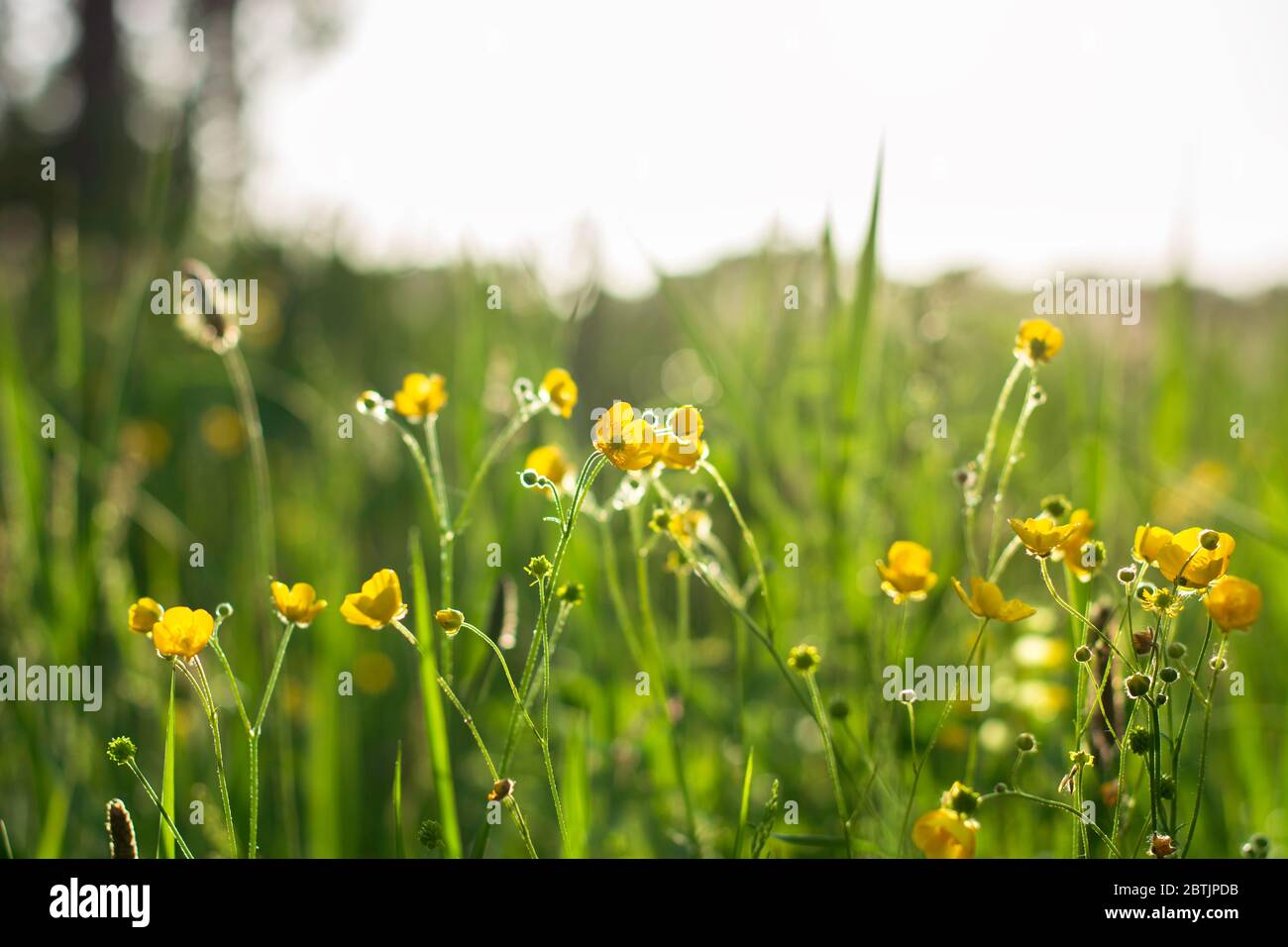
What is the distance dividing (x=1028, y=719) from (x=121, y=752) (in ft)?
4.13

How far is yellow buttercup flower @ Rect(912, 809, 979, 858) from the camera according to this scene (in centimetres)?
80

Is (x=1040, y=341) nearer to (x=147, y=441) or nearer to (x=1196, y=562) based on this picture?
(x=1196, y=562)

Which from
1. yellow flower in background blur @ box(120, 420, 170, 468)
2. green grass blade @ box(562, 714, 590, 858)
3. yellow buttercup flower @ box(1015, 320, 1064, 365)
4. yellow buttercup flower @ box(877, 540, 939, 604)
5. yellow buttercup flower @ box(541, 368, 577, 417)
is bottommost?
green grass blade @ box(562, 714, 590, 858)

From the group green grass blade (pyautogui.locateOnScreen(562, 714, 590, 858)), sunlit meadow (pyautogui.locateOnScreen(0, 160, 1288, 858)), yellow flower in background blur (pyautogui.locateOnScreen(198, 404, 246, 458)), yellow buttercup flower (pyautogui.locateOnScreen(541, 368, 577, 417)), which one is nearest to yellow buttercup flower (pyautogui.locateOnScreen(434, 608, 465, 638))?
sunlit meadow (pyautogui.locateOnScreen(0, 160, 1288, 858))

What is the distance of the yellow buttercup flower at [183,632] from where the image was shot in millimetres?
780

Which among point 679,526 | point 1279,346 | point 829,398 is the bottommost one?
point 679,526

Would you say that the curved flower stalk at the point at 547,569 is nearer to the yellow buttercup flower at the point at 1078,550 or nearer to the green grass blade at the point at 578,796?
the green grass blade at the point at 578,796

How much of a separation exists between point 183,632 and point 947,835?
665 mm

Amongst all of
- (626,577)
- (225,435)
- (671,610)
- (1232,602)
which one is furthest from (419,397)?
(225,435)

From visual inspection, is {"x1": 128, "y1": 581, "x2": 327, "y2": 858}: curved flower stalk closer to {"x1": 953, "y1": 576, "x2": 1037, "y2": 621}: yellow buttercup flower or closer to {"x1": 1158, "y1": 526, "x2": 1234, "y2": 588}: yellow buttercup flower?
{"x1": 953, "y1": 576, "x2": 1037, "y2": 621}: yellow buttercup flower

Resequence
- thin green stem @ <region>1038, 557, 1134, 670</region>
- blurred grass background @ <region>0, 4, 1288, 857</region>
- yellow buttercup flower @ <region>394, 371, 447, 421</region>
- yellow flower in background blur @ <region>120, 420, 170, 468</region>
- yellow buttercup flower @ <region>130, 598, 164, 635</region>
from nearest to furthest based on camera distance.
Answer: thin green stem @ <region>1038, 557, 1134, 670</region>
yellow buttercup flower @ <region>130, 598, 164, 635</region>
yellow buttercup flower @ <region>394, 371, 447, 421</region>
blurred grass background @ <region>0, 4, 1288, 857</region>
yellow flower in background blur @ <region>120, 420, 170, 468</region>
